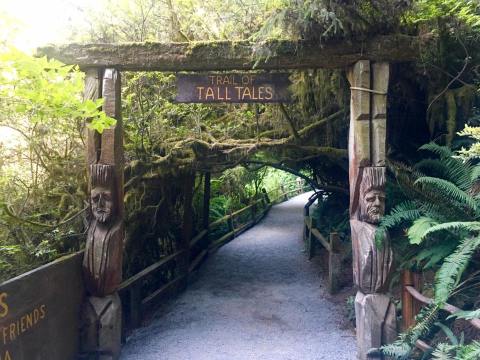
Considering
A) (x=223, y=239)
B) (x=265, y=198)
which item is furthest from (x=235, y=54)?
(x=265, y=198)

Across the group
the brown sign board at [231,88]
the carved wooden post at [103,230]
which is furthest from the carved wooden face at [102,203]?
the brown sign board at [231,88]

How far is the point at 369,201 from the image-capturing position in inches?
187

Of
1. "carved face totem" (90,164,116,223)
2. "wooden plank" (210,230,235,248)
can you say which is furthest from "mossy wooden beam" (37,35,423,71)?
"wooden plank" (210,230,235,248)

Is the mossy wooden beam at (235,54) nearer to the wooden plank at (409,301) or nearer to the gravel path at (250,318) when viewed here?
the wooden plank at (409,301)

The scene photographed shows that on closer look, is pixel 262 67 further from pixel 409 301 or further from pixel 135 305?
pixel 135 305

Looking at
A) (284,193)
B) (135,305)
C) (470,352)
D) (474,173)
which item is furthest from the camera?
(284,193)

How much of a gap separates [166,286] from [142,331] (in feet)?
5.28

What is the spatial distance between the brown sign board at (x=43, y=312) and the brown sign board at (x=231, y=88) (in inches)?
82.4

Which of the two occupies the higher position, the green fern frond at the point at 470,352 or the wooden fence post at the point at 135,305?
the green fern frond at the point at 470,352

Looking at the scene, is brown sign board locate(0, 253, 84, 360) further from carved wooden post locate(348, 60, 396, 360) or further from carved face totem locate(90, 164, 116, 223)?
carved wooden post locate(348, 60, 396, 360)

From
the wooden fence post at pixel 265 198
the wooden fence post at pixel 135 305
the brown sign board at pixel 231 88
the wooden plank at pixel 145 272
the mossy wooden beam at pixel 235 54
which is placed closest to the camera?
the mossy wooden beam at pixel 235 54

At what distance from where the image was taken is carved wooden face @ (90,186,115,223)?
4.85m

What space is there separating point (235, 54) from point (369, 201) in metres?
2.03

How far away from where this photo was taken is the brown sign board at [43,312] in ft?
11.4
